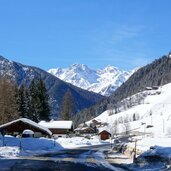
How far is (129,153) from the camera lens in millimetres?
48250

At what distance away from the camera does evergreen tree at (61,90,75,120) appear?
475 ft

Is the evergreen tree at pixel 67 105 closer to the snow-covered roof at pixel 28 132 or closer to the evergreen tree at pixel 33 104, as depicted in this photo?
the evergreen tree at pixel 33 104

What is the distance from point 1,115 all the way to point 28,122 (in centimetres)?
668

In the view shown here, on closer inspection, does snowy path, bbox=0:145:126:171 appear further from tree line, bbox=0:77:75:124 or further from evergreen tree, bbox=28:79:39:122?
evergreen tree, bbox=28:79:39:122

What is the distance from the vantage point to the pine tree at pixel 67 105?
475 feet

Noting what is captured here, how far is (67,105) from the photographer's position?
144625mm

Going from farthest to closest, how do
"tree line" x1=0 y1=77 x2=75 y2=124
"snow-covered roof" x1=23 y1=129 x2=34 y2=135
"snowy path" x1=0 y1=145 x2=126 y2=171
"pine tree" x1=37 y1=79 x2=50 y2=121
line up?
1. "pine tree" x1=37 y1=79 x2=50 y2=121
2. "tree line" x1=0 y1=77 x2=75 y2=124
3. "snow-covered roof" x1=23 y1=129 x2=34 y2=135
4. "snowy path" x1=0 y1=145 x2=126 y2=171

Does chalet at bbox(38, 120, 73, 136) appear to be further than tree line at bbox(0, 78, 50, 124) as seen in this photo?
Yes

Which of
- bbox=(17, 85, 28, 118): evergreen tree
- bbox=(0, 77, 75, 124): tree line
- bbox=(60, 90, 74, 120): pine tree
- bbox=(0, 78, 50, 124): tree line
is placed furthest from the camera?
bbox=(60, 90, 74, 120): pine tree

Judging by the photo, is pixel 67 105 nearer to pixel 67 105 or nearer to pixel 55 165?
pixel 67 105

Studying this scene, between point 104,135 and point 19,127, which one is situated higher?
point 104,135

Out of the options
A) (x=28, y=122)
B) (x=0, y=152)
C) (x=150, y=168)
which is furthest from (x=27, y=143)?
(x=150, y=168)

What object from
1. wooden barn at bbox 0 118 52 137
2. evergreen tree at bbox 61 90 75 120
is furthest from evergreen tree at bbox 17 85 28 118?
evergreen tree at bbox 61 90 75 120

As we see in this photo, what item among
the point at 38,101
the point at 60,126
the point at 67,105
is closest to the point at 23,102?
the point at 38,101
